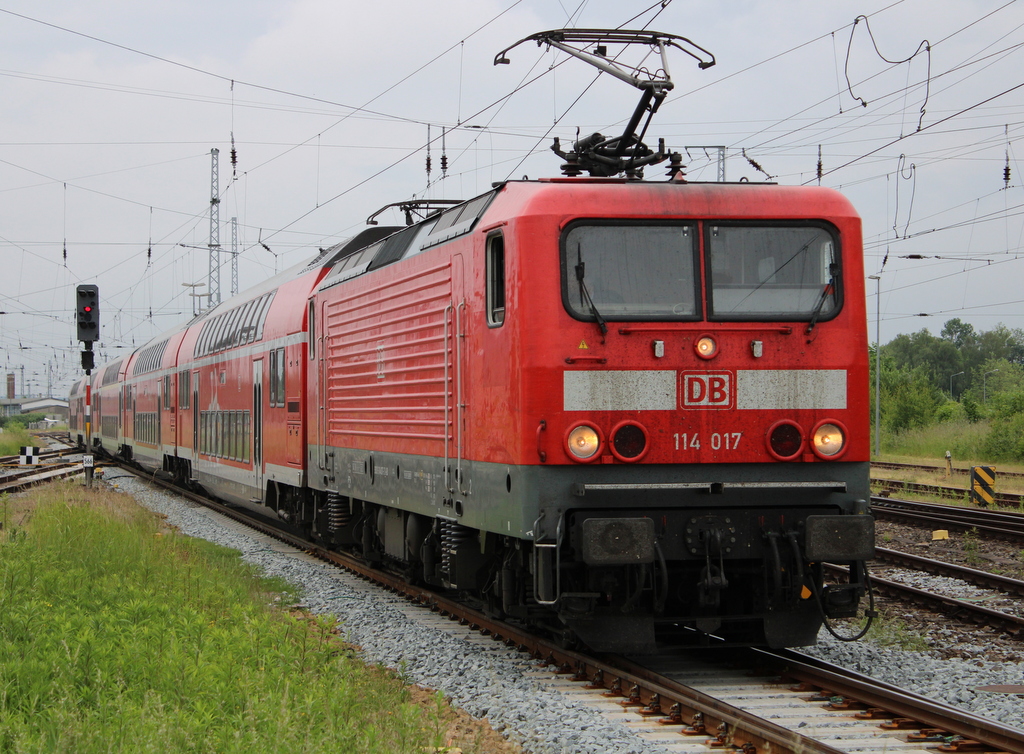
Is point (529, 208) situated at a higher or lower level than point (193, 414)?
higher

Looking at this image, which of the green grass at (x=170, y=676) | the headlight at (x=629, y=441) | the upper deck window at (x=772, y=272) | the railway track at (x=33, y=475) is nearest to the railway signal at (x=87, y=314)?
the railway track at (x=33, y=475)

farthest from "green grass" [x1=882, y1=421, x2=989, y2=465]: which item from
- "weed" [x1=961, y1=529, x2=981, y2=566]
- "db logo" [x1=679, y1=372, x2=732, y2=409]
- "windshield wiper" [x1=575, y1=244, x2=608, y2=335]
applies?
"windshield wiper" [x1=575, y1=244, x2=608, y2=335]

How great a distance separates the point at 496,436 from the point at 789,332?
6.88 ft

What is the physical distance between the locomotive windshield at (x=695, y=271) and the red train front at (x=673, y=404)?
0.01 m

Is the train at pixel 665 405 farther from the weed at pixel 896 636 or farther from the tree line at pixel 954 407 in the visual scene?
the tree line at pixel 954 407

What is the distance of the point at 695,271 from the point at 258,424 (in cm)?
1033

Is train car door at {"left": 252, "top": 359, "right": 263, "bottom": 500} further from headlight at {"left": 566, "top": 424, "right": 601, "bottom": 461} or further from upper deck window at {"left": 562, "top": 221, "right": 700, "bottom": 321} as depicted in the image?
headlight at {"left": 566, "top": 424, "right": 601, "bottom": 461}

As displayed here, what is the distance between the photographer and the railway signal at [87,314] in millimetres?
20484

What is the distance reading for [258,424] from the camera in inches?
643

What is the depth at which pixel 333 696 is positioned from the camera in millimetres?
5492

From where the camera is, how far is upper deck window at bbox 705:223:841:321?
740cm

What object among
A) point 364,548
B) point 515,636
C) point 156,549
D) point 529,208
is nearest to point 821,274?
point 529,208

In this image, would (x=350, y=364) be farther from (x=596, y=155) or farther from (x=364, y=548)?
(x=596, y=155)

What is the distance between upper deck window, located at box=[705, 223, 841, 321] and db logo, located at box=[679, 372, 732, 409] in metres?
0.42
